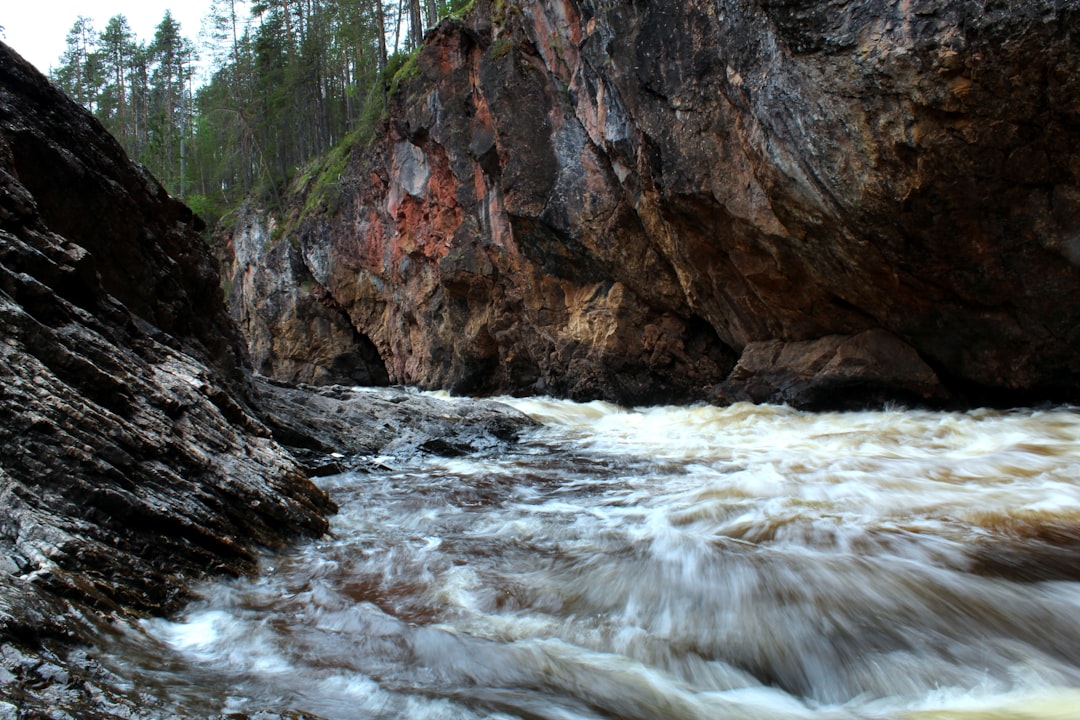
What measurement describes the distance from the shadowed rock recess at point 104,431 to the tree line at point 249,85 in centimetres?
1580

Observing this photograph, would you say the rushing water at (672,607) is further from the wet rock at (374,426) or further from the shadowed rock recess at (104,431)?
the wet rock at (374,426)

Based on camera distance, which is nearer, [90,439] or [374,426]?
[90,439]

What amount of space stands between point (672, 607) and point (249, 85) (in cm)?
3715

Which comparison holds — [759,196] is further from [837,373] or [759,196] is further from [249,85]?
[249,85]

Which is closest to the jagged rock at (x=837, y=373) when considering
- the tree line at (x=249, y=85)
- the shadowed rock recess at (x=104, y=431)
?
the shadowed rock recess at (x=104, y=431)

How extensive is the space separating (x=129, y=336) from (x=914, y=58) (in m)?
7.95

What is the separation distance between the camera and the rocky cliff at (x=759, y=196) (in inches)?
267

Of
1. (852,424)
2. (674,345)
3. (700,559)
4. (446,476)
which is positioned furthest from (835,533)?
(674,345)

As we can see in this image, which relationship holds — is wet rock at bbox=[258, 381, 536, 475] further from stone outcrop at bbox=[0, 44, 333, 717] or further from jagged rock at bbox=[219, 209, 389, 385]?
jagged rock at bbox=[219, 209, 389, 385]

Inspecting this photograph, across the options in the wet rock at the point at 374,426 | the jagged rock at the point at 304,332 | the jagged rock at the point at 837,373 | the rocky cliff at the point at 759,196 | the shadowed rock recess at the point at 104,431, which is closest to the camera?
the shadowed rock recess at the point at 104,431

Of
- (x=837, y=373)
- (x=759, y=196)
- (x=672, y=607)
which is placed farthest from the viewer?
(x=837, y=373)

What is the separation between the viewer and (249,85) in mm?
33719

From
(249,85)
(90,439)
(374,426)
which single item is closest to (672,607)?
(90,439)

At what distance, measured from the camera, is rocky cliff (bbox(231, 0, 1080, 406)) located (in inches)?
A: 267
